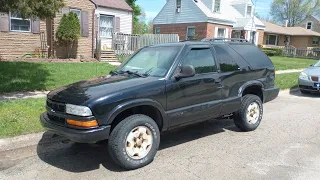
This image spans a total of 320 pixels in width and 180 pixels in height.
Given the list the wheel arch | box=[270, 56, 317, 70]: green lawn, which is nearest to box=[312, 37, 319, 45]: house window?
box=[270, 56, 317, 70]: green lawn

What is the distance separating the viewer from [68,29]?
1648 centimetres

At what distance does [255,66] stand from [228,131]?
4.65 feet

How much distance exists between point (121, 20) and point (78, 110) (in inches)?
724

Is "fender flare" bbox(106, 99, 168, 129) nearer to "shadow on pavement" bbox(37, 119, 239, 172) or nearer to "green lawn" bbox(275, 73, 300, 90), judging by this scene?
"shadow on pavement" bbox(37, 119, 239, 172)

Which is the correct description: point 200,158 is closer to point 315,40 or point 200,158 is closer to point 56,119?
point 56,119

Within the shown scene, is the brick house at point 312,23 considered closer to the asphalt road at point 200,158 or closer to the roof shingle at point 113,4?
the roof shingle at point 113,4

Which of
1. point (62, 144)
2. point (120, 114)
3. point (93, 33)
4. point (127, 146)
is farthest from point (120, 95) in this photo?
point (93, 33)

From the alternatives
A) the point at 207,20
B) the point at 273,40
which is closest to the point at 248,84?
the point at 207,20

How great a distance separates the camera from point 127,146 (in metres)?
4.25

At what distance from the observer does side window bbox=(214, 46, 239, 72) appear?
566cm

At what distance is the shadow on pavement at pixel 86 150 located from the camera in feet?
14.6

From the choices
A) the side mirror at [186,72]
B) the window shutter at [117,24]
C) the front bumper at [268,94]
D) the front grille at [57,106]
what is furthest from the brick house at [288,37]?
the front grille at [57,106]

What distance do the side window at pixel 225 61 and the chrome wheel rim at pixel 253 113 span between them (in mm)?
882

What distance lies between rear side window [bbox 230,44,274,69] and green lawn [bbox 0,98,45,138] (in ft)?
13.2
